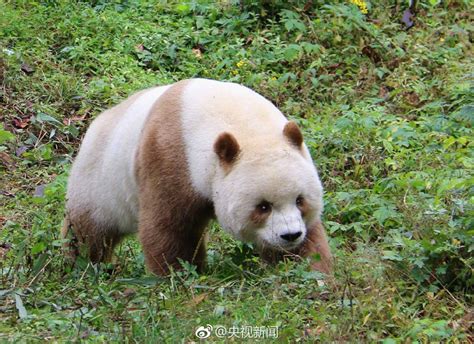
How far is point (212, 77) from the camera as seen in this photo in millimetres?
10633

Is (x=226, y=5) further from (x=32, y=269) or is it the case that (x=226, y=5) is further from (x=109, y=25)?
(x=32, y=269)

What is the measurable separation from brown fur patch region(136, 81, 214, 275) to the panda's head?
0.77ft

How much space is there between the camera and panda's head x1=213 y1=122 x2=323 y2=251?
6.23 meters

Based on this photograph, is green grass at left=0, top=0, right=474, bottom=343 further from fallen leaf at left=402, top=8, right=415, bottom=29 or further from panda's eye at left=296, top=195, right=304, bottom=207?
panda's eye at left=296, top=195, right=304, bottom=207

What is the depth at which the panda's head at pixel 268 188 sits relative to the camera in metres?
6.23

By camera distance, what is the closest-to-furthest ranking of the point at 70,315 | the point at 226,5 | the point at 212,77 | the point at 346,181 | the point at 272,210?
the point at 70,315 < the point at 272,210 < the point at 346,181 < the point at 212,77 < the point at 226,5

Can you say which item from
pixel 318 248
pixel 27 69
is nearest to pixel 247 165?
pixel 318 248

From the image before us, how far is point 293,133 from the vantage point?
6402 mm

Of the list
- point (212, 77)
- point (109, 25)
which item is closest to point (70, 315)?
point (212, 77)

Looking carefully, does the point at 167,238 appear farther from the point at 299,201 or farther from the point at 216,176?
the point at 299,201

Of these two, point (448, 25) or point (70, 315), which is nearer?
point (70, 315)

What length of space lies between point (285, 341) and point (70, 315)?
3.97 feet

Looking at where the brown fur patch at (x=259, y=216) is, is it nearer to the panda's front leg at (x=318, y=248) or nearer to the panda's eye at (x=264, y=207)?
the panda's eye at (x=264, y=207)

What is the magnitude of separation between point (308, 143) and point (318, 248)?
246cm
